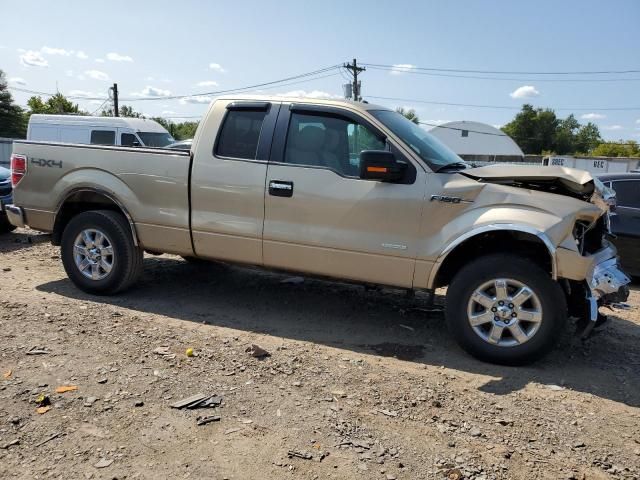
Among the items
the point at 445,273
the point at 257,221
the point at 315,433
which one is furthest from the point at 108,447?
the point at 445,273

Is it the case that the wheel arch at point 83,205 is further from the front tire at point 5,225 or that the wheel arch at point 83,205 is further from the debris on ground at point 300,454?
the front tire at point 5,225

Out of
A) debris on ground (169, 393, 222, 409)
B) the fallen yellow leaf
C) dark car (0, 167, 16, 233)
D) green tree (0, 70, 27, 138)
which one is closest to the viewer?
debris on ground (169, 393, 222, 409)

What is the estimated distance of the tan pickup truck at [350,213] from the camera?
421 centimetres

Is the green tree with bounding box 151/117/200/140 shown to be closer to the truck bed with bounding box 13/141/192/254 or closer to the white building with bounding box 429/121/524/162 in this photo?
the white building with bounding box 429/121/524/162

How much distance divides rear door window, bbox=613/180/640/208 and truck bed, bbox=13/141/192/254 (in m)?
5.98

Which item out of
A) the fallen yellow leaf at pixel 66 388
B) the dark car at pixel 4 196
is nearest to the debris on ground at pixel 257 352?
the fallen yellow leaf at pixel 66 388

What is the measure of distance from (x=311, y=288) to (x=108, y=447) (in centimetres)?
357

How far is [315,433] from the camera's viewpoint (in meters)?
3.21

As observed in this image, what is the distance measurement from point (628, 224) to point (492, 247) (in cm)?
402

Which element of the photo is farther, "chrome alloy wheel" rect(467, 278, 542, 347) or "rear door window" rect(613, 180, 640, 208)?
"rear door window" rect(613, 180, 640, 208)

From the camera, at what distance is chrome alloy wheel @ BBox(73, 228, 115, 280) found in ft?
18.5

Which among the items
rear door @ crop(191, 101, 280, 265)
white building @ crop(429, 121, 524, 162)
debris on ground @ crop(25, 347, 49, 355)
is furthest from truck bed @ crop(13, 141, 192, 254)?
white building @ crop(429, 121, 524, 162)

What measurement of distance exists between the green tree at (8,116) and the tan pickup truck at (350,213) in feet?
171

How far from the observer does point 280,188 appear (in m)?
4.82
